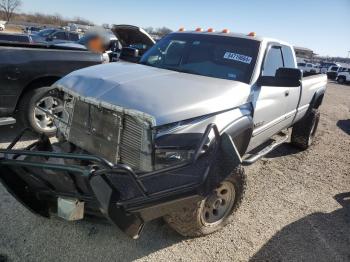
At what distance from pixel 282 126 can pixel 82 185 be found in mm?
3563

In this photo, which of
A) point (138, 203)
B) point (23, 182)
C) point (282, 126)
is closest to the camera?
point (138, 203)

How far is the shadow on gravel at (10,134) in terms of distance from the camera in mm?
5357

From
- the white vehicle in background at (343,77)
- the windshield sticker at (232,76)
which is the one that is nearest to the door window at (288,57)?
the windshield sticker at (232,76)

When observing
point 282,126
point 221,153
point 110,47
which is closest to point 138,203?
point 221,153

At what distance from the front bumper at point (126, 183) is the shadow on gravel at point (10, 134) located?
2854mm

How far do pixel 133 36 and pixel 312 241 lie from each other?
5367mm

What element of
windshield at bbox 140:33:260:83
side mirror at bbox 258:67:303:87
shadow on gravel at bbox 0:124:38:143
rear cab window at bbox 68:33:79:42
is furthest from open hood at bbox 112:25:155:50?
rear cab window at bbox 68:33:79:42

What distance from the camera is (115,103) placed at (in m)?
2.73

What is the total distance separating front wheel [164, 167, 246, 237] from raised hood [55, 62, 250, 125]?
2.47 feet

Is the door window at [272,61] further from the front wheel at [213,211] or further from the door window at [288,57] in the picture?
the front wheel at [213,211]

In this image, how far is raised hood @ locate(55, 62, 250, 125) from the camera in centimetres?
Answer: 270

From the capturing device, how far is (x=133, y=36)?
7.16 meters

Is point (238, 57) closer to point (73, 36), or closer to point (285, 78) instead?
point (285, 78)

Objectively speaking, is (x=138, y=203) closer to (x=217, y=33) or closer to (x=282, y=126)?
(x=217, y=33)
